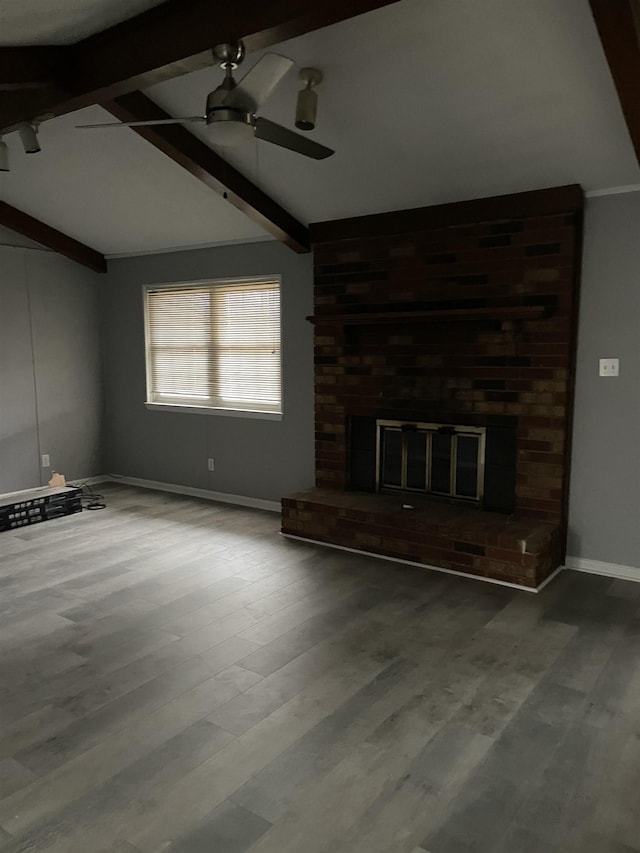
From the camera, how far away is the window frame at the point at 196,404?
5.16 m

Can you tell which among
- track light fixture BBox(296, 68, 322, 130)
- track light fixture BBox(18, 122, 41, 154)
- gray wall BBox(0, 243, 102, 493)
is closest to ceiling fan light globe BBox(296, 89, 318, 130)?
track light fixture BBox(296, 68, 322, 130)

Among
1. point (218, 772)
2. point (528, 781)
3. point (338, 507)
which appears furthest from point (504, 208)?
point (218, 772)

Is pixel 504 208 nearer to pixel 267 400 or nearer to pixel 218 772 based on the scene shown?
pixel 267 400

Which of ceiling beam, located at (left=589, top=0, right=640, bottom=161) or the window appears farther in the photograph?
the window

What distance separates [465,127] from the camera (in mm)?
3305

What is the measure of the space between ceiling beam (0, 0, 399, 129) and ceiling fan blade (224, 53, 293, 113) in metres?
0.23

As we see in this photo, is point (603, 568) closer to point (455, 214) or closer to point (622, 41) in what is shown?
point (455, 214)

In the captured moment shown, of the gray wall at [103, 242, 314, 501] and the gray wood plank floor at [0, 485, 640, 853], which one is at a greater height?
the gray wall at [103, 242, 314, 501]

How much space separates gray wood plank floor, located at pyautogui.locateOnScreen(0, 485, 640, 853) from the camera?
6.21ft

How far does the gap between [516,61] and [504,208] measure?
1153 millimetres

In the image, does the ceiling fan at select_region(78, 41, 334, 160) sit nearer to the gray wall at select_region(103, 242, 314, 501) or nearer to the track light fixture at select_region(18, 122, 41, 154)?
the track light fixture at select_region(18, 122, 41, 154)

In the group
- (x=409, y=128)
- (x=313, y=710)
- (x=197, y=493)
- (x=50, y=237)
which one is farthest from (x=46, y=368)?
(x=313, y=710)

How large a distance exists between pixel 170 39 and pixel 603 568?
11.7ft

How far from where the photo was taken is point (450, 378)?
13.9 ft
